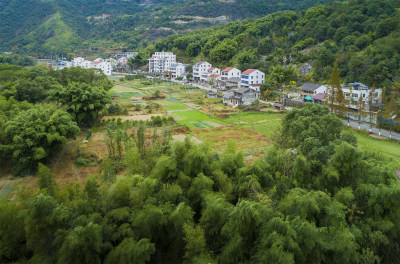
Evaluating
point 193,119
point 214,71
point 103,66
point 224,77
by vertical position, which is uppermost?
point 103,66

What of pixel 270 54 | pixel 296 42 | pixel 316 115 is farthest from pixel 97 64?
pixel 316 115

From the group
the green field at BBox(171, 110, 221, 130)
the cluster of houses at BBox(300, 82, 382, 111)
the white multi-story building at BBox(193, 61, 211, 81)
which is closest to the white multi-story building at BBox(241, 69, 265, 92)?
the cluster of houses at BBox(300, 82, 382, 111)

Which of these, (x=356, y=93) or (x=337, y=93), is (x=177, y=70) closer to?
(x=356, y=93)

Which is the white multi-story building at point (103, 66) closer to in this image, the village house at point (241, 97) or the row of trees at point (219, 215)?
the village house at point (241, 97)

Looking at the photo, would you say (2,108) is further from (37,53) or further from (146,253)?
(37,53)

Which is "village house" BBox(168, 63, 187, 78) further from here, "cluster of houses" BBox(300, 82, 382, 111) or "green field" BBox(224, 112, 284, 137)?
"green field" BBox(224, 112, 284, 137)

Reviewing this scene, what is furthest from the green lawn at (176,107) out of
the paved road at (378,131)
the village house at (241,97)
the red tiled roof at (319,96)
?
the paved road at (378,131)

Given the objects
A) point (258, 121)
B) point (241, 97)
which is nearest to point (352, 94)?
point (258, 121)

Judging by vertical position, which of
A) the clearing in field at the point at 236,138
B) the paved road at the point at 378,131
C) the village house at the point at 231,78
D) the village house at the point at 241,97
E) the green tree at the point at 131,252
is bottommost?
the green tree at the point at 131,252
